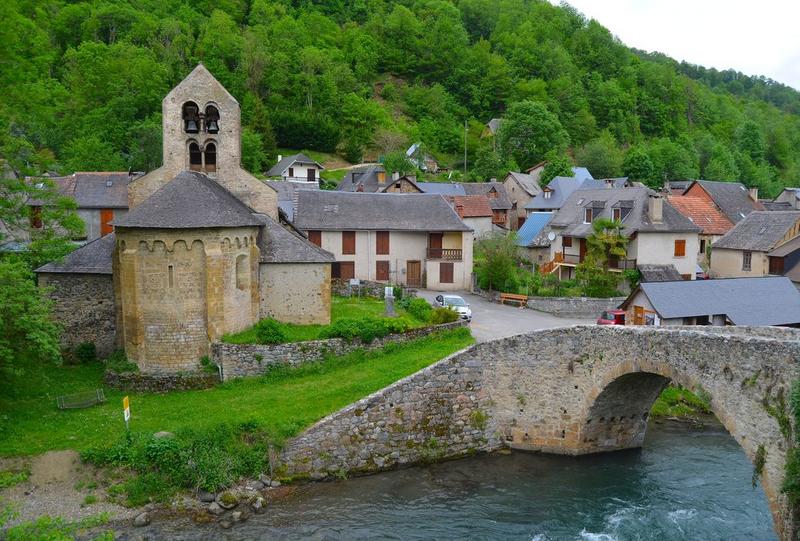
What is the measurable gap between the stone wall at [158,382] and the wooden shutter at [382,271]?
16.7 metres

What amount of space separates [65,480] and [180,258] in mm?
9132

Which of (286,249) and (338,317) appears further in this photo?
(338,317)

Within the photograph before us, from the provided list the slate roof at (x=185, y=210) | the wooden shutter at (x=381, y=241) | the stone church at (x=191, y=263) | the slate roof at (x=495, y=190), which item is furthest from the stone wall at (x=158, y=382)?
the slate roof at (x=495, y=190)

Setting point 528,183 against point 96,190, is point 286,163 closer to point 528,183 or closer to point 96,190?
point 528,183

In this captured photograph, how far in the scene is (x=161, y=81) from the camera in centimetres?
7888

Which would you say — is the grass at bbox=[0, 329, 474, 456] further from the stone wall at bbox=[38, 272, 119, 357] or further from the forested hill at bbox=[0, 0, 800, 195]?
the forested hill at bbox=[0, 0, 800, 195]

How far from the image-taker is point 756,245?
1703 inches

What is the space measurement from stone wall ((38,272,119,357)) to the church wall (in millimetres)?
6791

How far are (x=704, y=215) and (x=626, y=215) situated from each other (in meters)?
17.2

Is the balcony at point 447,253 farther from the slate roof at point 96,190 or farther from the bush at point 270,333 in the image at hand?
the slate roof at point 96,190

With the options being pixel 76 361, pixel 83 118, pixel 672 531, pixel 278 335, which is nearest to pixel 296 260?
pixel 278 335

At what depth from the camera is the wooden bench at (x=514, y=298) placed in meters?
36.7

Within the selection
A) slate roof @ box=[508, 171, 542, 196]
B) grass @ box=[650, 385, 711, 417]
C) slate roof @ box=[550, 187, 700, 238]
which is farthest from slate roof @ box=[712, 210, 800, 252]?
slate roof @ box=[508, 171, 542, 196]

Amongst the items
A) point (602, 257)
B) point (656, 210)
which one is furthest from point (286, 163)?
point (656, 210)
